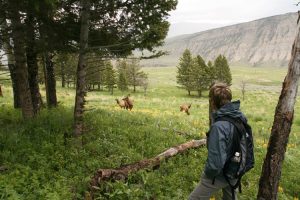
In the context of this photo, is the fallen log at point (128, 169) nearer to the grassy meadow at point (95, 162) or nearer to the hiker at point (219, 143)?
the grassy meadow at point (95, 162)

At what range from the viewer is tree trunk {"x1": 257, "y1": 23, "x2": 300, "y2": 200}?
685 cm

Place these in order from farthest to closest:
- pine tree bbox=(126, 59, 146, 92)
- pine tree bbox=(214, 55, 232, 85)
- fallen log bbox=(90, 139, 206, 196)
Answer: pine tree bbox=(126, 59, 146, 92)
pine tree bbox=(214, 55, 232, 85)
fallen log bbox=(90, 139, 206, 196)

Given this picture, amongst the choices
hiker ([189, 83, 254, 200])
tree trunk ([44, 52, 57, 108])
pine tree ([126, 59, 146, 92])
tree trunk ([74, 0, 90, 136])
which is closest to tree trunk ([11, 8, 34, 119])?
tree trunk ([74, 0, 90, 136])

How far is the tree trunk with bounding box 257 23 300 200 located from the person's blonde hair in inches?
82.0

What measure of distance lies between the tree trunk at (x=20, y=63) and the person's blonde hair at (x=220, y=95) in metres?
6.37

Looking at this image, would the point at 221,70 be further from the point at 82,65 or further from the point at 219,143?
the point at 219,143

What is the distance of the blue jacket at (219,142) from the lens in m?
5.01

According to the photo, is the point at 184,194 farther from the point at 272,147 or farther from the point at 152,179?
the point at 272,147

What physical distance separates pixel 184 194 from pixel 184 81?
5356 cm

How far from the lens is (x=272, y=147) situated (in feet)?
23.6

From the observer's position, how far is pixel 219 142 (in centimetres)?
500

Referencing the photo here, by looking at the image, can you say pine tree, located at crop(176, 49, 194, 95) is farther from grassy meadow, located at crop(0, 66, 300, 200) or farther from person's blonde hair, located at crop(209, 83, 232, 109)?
person's blonde hair, located at crop(209, 83, 232, 109)

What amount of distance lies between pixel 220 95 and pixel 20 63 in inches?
281

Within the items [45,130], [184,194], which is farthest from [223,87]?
[45,130]
